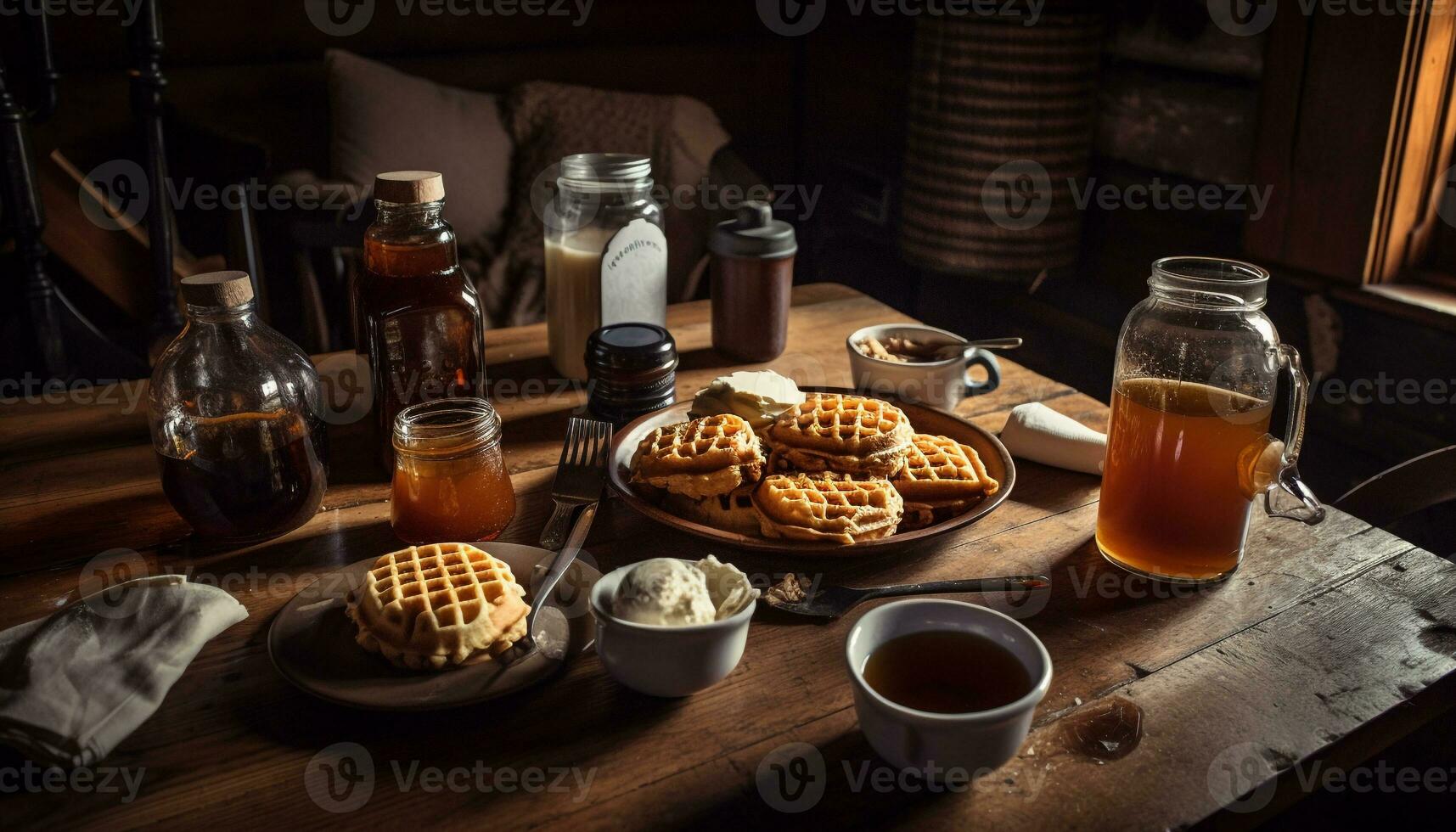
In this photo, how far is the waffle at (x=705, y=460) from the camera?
122cm

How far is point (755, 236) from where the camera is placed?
1.78m

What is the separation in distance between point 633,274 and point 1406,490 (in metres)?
1.17

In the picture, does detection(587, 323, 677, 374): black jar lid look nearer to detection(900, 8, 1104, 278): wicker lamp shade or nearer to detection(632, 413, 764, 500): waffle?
detection(632, 413, 764, 500): waffle

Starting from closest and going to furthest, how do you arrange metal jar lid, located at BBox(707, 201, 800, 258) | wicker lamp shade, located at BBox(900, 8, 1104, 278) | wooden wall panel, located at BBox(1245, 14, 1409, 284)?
metal jar lid, located at BBox(707, 201, 800, 258)
wooden wall panel, located at BBox(1245, 14, 1409, 284)
wicker lamp shade, located at BBox(900, 8, 1104, 278)

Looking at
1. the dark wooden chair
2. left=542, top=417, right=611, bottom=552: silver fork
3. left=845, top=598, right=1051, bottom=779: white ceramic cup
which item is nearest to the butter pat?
left=542, top=417, right=611, bottom=552: silver fork

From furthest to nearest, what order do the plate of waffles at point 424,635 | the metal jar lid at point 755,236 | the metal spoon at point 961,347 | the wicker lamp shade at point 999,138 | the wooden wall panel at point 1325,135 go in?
the wicker lamp shade at point 999,138 < the wooden wall panel at point 1325,135 < the metal jar lid at point 755,236 < the metal spoon at point 961,347 < the plate of waffles at point 424,635

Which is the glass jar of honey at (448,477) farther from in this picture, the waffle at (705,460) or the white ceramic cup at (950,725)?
the white ceramic cup at (950,725)

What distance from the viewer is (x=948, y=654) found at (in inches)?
37.4

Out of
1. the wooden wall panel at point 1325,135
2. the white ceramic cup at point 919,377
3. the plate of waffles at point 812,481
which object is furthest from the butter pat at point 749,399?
the wooden wall panel at point 1325,135

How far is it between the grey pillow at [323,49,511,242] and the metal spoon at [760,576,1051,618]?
225 centimetres

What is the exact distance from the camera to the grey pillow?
3000 millimetres

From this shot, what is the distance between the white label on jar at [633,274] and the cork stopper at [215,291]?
625 mm

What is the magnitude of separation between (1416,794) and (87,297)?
3459 mm

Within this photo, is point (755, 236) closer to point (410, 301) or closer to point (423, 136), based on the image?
point (410, 301)
